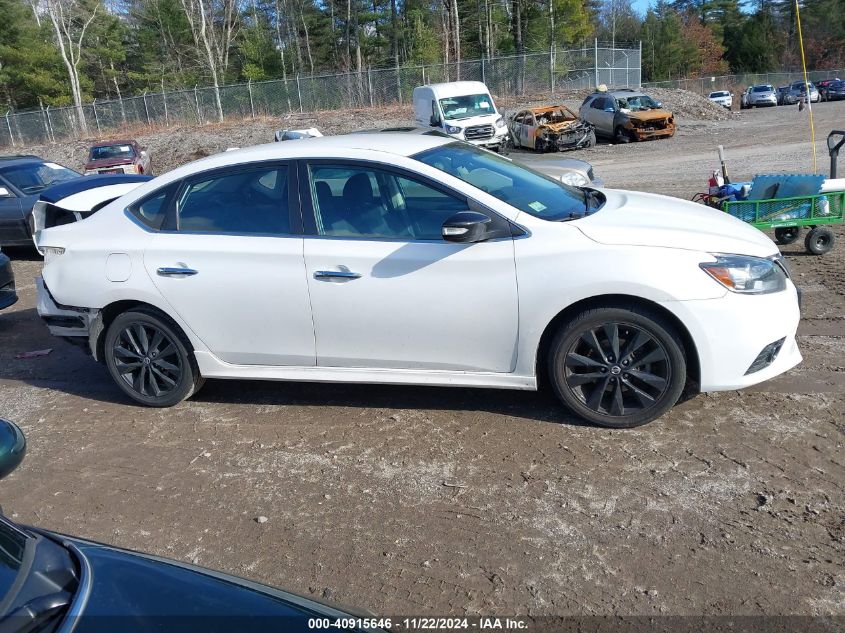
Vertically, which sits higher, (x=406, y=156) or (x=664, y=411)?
(x=406, y=156)

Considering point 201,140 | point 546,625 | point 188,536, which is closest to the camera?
point 546,625

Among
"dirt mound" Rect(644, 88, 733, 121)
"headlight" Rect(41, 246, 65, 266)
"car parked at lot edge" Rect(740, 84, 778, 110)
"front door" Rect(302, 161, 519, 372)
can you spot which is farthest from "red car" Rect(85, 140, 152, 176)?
"car parked at lot edge" Rect(740, 84, 778, 110)

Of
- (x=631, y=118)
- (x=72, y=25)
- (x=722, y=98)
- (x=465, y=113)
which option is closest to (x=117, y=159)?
(x=465, y=113)

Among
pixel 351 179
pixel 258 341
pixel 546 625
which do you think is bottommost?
pixel 546 625

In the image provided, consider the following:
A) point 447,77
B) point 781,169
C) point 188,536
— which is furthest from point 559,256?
point 447,77

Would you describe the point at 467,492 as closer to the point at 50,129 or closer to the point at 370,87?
the point at 370,87

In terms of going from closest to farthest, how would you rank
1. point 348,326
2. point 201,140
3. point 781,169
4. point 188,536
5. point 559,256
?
1. point 188,536
2. point 559,256
3. point 348,326
4. point 781,169
5. point 201,140

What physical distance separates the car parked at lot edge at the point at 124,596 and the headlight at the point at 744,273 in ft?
9.35

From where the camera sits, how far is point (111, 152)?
23.4 meters

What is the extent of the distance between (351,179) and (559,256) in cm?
141

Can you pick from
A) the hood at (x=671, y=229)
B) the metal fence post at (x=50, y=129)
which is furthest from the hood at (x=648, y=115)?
the metal fence post at (x=50, y=129)

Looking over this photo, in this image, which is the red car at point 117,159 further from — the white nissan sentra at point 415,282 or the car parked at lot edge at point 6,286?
the white nissan sentra at point 415,282

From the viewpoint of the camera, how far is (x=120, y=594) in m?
1.97

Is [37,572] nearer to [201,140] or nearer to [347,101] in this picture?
[201,140]
